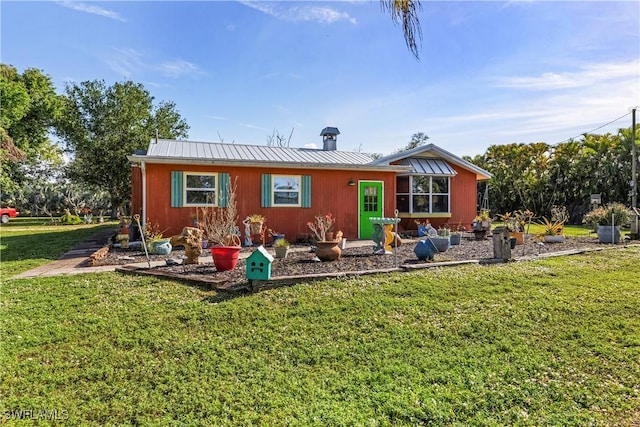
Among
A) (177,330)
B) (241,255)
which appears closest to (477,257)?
(241,255)

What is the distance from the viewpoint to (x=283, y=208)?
40.0 feet

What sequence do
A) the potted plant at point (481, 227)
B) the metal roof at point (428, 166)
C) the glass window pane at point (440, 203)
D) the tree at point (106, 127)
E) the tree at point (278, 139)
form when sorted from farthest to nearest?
1. the tree at point (278, 139)
2. the tree at point (106, 127)
3. the glass window pane at point (440, 203)
4. the metal roof at point (428, 166)
5. the potted plant at point (481, 227)

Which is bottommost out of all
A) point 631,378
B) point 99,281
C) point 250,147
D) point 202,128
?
point 631,378

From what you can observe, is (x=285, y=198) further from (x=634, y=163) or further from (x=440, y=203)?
(x=634, y=163)

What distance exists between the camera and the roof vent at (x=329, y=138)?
16.6m

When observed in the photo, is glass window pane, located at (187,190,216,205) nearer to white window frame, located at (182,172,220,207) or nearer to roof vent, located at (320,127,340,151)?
white window frame, located at (182,172,220,207)

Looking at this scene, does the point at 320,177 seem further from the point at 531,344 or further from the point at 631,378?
the point at 631,378

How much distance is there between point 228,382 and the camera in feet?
11.2

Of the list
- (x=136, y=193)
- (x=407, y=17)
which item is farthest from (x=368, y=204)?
(x=407, y=17)

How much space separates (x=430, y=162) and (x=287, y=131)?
64.2 feet

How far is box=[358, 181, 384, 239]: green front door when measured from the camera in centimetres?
1329

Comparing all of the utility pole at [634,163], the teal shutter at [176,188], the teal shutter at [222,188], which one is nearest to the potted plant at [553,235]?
the teal shutter at [222,188]

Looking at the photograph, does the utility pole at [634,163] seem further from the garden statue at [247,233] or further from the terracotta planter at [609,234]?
the garden statue at [247,233]

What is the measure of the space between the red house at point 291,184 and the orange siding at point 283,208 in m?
0.03
